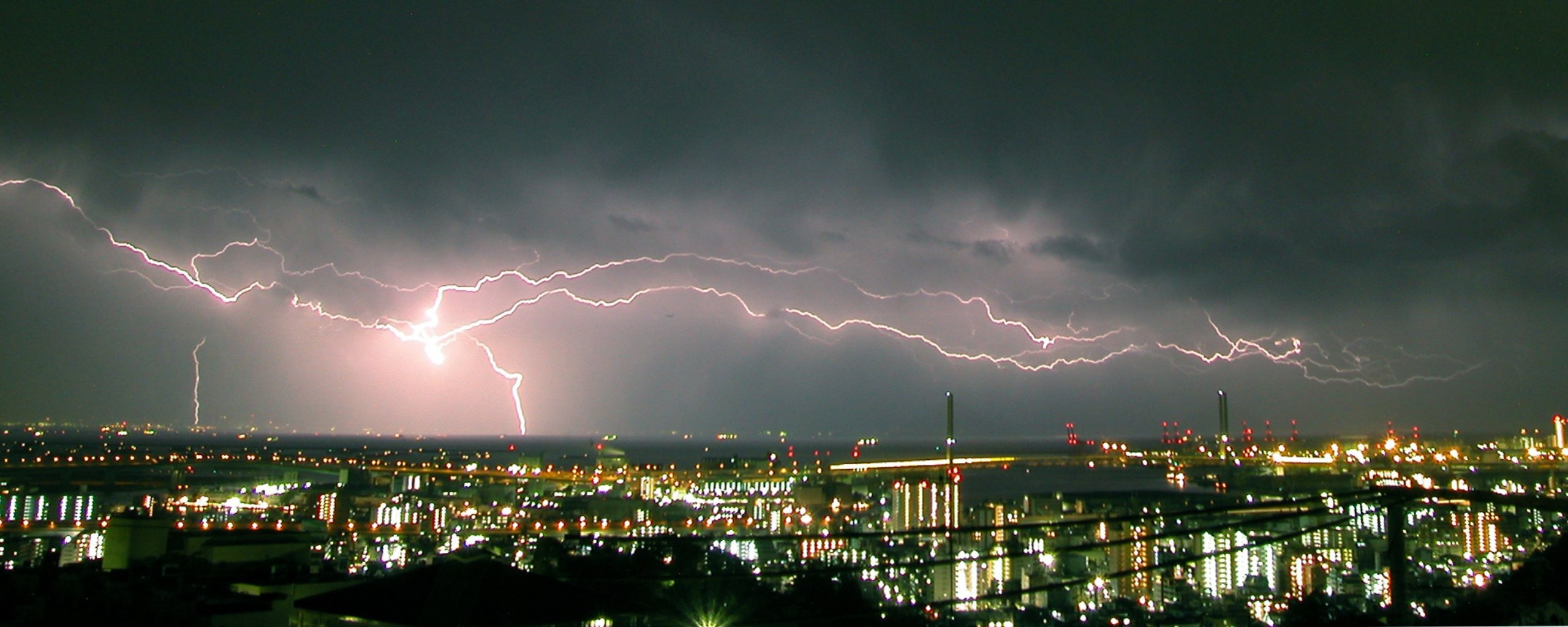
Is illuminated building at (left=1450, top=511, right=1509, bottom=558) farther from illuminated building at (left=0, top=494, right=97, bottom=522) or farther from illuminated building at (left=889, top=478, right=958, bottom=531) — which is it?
illuminated building at (left=0, top=494, right=97, bottom=522)

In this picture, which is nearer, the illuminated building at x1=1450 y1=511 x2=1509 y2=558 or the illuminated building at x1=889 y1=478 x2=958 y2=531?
the illuminated building at x1=1450 y1=511 x2=1509 y2=558

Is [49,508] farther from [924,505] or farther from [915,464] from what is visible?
[915,464]

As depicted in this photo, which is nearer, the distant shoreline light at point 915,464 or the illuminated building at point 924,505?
the illuminated building at point 924,505

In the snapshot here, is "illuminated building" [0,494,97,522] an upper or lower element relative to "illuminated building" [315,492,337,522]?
upper

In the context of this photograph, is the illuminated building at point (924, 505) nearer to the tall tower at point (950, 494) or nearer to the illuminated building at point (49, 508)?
the tall tower at point (950, 494)

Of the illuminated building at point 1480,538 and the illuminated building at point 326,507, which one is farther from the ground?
the illuminated building at point 1480,538

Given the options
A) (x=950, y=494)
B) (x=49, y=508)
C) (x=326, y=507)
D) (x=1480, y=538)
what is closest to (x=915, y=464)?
(x=950, y=494)

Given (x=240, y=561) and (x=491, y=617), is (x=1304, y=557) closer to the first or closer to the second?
(x=491, y=617)

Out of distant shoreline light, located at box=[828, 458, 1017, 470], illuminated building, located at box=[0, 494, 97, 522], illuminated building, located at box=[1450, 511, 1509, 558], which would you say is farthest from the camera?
distant shoreline light, located at box=[828, 458, 1017, 470]

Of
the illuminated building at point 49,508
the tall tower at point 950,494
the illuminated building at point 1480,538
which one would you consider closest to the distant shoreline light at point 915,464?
the tall tower at point 950,494

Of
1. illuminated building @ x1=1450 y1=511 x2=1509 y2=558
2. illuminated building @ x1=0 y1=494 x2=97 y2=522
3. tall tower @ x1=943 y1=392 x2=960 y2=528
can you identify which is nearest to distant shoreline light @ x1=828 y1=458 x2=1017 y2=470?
tall tower @ x1=943 y1=392 x2=960 y2=528

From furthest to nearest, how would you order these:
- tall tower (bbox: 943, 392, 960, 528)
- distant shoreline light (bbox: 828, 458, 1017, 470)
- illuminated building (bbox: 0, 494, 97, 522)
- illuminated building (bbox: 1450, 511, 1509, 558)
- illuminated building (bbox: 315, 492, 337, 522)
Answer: distant shoreline light (bbox: 828, 458, 1017, 470) → tall tower (bbox: 943, 392, 960, 528) → illuminated building (bbox: 315, 492, 337, 522) → illuminated building (bbox: 0, 494, 97, 522) → illuminated building (bbox: 1450, 511, 1509, 558)

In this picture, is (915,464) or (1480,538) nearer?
(1480,538)
